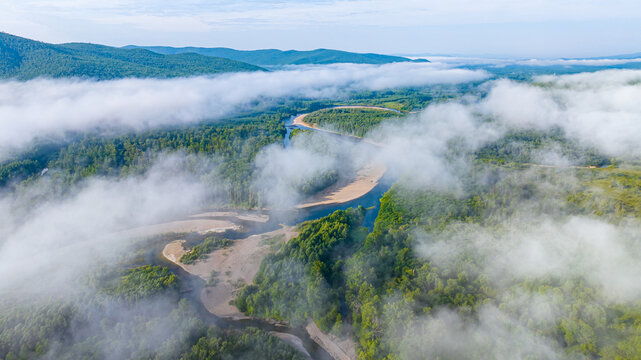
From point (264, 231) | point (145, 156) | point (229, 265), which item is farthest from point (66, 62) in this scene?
point (229, 265)

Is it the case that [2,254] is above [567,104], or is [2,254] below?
below

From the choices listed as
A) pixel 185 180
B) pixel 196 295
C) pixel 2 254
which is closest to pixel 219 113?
pixel 185 180

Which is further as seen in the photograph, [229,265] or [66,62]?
[66,62]

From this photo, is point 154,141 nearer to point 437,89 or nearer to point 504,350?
point 504,350

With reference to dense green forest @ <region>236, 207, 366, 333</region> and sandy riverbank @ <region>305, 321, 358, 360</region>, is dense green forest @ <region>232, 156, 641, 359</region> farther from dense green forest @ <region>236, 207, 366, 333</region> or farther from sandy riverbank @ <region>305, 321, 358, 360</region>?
sandy riverbank @ <region>305, 321, 358, 360</region>

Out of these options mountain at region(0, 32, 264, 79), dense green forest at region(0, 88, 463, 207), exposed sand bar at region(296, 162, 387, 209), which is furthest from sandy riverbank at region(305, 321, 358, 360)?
mountain at region(0, 32, 264, 79)

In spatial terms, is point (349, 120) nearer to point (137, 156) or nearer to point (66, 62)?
point (137, 156)

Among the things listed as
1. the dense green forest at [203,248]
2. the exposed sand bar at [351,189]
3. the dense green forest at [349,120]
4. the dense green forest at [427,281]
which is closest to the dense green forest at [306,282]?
the dense green forest at [427,281]

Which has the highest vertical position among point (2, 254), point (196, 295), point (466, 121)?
point (466, 121)
